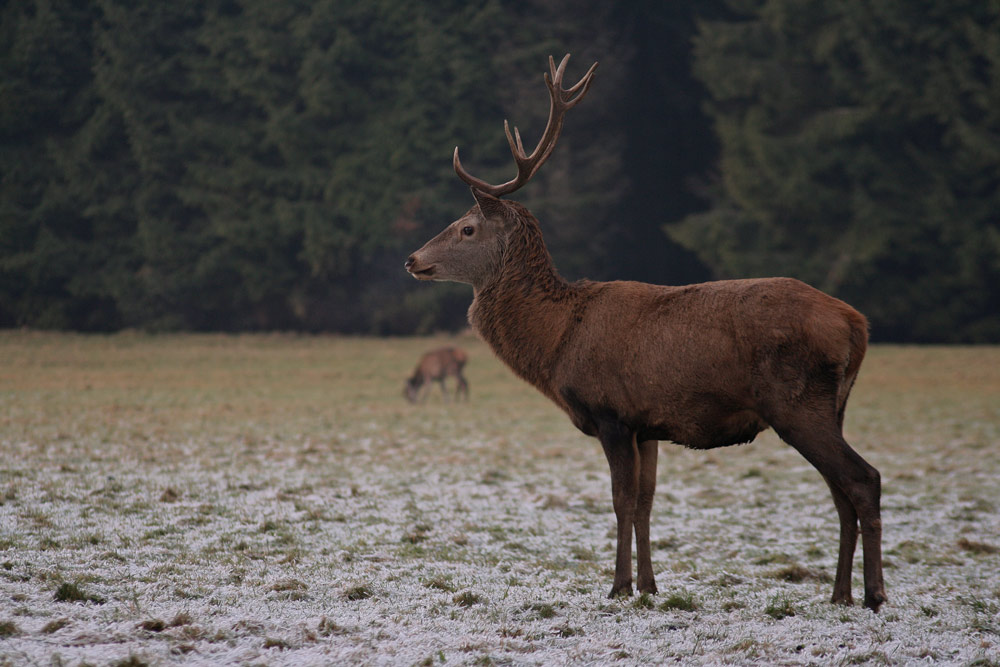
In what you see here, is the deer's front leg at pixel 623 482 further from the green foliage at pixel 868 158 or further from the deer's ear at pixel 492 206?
the green foliage at pixel 868 158

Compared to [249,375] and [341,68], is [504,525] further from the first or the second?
[341,68]

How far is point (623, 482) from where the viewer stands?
470 cm

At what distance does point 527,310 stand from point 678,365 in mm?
1011

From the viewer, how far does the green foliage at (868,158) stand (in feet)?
81.7

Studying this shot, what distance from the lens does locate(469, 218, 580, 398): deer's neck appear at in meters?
5.09

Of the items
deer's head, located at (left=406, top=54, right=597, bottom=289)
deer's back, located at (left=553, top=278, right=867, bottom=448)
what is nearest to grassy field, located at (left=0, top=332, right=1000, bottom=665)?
deer's back, located at (left=553, top=278, right=867, bottom=448)

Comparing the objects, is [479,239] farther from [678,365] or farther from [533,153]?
[678,365]

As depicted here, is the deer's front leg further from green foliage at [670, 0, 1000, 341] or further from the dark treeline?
green foliage at [670, 0, 1000, 341]

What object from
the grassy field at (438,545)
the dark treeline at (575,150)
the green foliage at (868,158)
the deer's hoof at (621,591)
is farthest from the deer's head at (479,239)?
the green foliage at (868,158)

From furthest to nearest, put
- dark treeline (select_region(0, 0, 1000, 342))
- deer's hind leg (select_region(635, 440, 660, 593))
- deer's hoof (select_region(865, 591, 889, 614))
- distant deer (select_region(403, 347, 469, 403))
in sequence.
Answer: dark treeline (select_region(0, 0, 1000, 342)) < distant deer (select_region(403, 347, 469, 403)) < deer's hind leg (select_region(635, 440, 660, 593)) < deer's hoof (select_region(865, 591, 889, 614))

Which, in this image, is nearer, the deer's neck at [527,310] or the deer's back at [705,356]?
the deer's back at [705,356]

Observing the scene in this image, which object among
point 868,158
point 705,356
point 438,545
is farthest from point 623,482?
point 868,158

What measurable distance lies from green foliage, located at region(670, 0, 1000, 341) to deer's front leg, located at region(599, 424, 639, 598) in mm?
22623

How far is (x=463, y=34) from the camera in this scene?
88.7 feet
